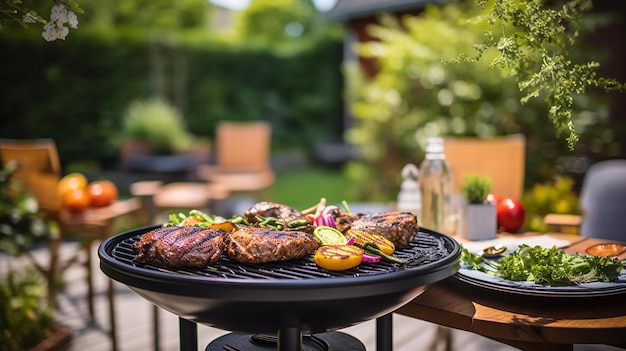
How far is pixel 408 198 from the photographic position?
96.3 inches

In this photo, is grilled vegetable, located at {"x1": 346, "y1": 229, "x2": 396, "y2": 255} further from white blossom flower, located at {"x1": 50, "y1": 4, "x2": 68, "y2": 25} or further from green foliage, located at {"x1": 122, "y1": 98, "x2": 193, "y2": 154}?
green foliage, located at {"x1": 122, "y1": 98, "x2": 193, "y2": 154}

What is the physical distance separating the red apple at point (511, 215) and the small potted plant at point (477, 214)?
19 cm

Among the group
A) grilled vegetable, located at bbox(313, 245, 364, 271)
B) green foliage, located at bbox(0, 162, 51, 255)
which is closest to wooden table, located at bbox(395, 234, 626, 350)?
grilled vegetable, located at bbox(313, 245, 364, 271)

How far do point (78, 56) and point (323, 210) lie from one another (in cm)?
952

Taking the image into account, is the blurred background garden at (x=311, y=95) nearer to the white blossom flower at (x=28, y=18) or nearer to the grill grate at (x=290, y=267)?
the white blossom flower at (x=28, y=18)

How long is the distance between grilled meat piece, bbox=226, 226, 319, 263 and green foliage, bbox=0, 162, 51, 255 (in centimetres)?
246

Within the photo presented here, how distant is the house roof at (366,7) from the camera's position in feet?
29.3

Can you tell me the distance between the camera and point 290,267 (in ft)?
4.76

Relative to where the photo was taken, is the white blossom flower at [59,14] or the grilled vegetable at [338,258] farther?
the white blossom flower at [59,14]

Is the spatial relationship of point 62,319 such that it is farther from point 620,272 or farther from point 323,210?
point 620,272

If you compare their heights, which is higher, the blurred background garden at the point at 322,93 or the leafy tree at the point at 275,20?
the leafy tree at the point at 275,20

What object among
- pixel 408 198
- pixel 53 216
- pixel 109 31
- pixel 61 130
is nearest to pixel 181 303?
pixel 408 198

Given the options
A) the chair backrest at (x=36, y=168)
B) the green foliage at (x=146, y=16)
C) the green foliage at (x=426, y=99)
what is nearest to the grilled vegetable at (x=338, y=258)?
the chair backrest at (x=36, y=168)

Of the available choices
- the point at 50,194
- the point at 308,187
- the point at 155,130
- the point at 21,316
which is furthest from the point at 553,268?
the point at 308,187
